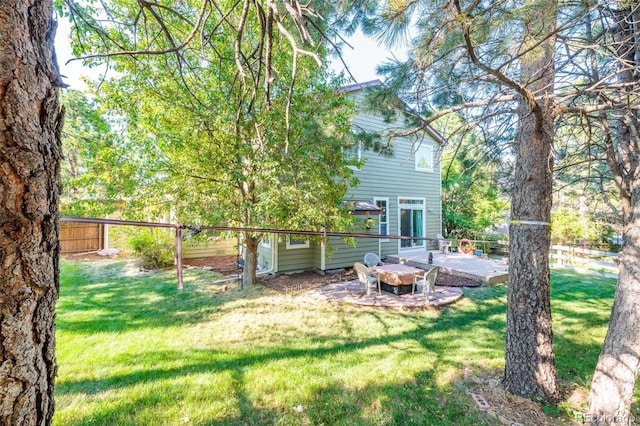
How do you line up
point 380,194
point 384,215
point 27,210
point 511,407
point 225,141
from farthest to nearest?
1. point 384,215
2. point 380,194
3. point 225,141
4. point 511,407
5. point 27,210

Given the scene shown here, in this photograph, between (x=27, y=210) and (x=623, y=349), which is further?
(x=623, y=349)

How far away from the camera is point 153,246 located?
372 inches

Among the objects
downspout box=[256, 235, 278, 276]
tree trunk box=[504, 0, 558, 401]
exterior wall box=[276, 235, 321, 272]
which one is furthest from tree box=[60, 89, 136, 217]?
tree trunk box=[504, 0, 558, 401]

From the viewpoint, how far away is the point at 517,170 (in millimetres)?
3111

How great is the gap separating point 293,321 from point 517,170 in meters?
4.06

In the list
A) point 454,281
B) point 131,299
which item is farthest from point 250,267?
point 454,281

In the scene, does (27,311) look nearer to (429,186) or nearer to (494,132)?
(494,132)

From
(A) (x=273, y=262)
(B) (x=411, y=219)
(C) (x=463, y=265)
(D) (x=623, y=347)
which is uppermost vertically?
(B) (x=411, y=219)

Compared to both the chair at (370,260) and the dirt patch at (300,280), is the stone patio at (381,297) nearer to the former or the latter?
the dirt patch at (300,280)

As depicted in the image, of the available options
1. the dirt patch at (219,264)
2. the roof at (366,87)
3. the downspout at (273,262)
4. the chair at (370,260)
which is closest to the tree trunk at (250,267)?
the downspout at (273,262)

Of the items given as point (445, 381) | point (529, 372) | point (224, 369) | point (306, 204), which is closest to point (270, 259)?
point (306, 204)

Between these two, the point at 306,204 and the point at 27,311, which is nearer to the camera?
the point at 27,311

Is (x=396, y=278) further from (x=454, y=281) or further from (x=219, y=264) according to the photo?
(x=219, y=264)

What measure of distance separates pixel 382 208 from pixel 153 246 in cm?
807
